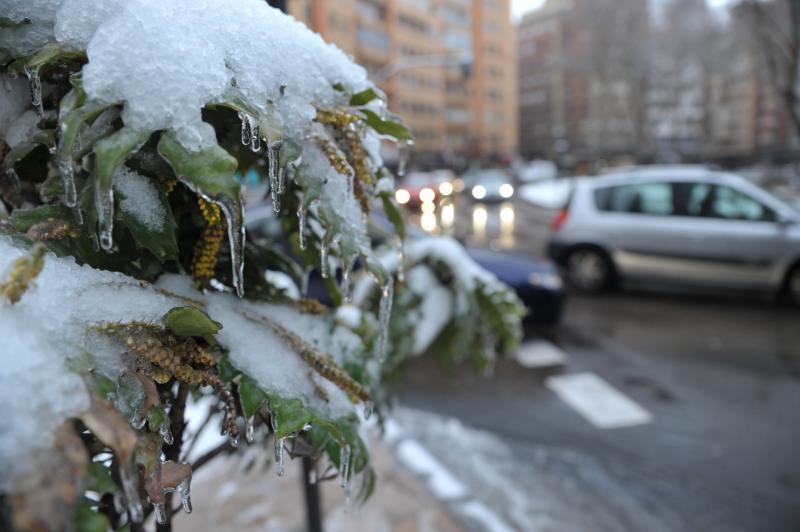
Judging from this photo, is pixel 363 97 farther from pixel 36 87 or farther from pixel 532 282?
pixel 532 282

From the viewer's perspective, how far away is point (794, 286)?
7.30 m

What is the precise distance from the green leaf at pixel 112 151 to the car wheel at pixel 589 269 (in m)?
8.06

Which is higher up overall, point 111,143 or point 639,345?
point 111,143

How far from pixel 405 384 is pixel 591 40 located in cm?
4315

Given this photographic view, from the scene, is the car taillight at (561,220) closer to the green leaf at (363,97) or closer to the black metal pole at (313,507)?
the black metal pole at (313,507)

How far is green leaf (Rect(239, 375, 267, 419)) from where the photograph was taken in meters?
1.02

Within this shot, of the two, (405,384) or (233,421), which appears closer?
(233,421)

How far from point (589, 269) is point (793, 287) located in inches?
93.6

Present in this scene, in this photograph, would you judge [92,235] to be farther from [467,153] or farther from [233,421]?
[467,153]

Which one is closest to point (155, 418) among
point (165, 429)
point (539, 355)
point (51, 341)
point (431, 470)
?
point (165, 429)

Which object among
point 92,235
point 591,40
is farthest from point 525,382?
point 591,40

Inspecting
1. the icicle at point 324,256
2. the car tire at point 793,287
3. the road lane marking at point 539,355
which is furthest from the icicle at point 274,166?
the car tire at point 793,287

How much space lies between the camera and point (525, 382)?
545 centimetres

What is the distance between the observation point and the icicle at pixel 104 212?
0.83 metres
